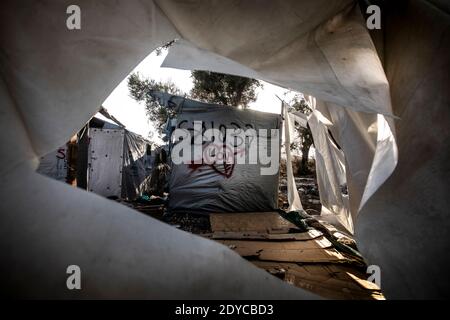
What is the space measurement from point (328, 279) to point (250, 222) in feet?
7.19

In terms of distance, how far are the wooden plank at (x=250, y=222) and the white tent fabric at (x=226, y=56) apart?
2785 mm

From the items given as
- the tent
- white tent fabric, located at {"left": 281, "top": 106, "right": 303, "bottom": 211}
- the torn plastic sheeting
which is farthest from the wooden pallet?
the tent

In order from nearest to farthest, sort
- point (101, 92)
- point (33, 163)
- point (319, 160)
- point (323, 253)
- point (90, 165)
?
point (33, 163), point (101, 92), point (323, 253), point (319, 160), point (90, 165)

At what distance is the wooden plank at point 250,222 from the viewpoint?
386cm

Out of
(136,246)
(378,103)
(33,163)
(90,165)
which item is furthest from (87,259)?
(90,165)

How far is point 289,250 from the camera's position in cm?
296

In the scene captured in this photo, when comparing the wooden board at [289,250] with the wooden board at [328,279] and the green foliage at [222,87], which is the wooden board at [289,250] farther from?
the green foliage at [222,87]

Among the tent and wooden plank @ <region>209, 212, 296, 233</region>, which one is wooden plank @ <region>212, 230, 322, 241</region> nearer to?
wooden plank @ <region>209, 212, 296, 233</region>

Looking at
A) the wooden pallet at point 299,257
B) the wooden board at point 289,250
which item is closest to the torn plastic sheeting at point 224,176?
the wooden pallet at point 299,257

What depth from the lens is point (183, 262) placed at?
0.84 metres

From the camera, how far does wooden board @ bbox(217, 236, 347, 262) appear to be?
271 cm
